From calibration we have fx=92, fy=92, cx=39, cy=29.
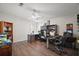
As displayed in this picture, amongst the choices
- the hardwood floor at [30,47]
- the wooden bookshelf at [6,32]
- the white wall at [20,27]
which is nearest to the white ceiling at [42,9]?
the white wall at [20,27]

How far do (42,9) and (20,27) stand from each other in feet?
2.35

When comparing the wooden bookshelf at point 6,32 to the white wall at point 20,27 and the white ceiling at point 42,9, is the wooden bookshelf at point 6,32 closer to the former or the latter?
the white wall at point 20,27

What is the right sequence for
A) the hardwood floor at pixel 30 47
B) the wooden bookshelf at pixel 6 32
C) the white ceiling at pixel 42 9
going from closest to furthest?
the white ceiling at pixel 42 9
the wooden bookshelf at pixel 6 32
the hardwood floor at pixel 30 47

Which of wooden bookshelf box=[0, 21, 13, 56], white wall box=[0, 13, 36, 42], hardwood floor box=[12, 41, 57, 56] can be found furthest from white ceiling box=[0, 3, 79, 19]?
hardwood floor box=[12, 41, 57, 56]

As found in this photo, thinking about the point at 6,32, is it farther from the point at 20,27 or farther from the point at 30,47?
the point at 30,47

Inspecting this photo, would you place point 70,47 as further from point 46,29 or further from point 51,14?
point 51,14

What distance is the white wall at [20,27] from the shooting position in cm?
217

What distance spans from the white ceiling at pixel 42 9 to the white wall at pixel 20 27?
0.39ft

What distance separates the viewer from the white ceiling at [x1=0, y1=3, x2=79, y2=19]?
1.98 metres

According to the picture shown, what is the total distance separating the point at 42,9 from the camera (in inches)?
83.4

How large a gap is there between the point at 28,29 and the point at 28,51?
546 mm

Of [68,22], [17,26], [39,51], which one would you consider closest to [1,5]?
[17,26]

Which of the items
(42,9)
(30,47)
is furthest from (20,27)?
(42,9)

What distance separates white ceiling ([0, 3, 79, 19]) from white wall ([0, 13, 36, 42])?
0.12m
